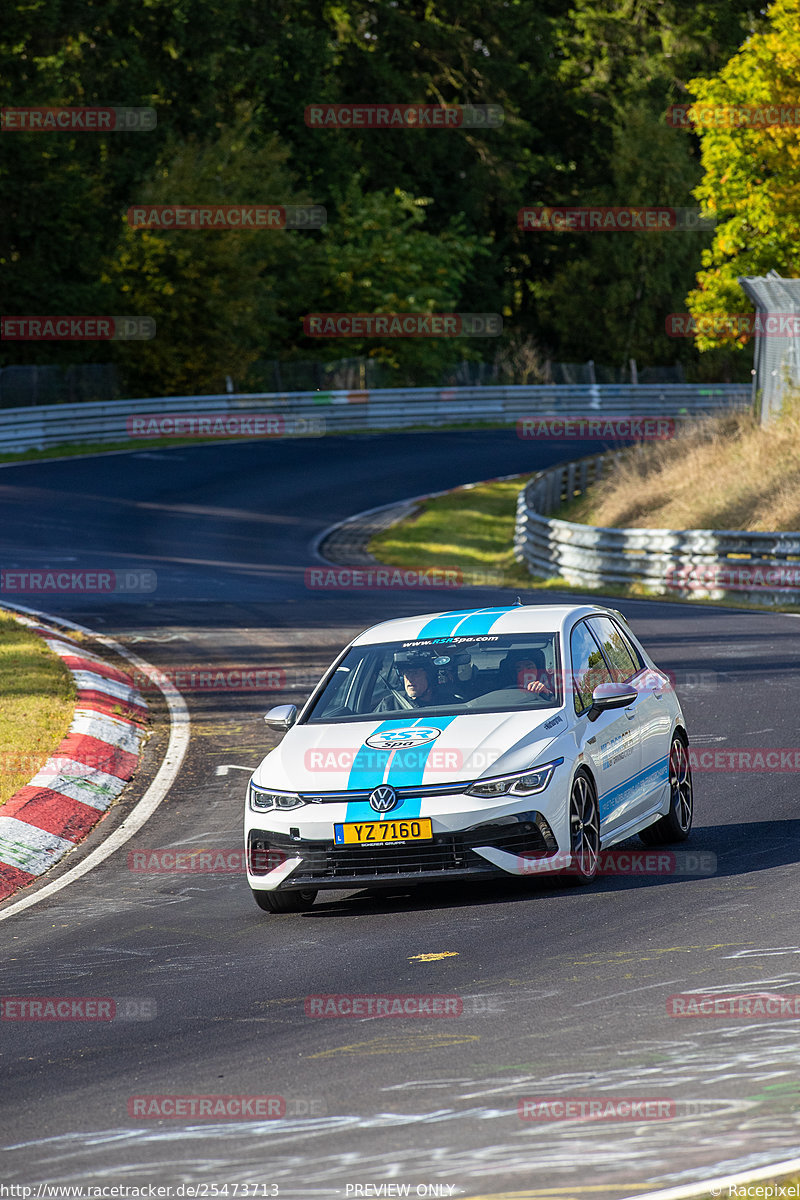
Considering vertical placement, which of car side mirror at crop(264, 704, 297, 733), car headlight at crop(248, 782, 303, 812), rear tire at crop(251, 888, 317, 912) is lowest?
rear tire at crop(251, 888, 317, 912)

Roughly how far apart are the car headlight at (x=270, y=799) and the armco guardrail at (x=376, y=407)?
103ft

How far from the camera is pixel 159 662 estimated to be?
18375 mm

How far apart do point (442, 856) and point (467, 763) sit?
505mm

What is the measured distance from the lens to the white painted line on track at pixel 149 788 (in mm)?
9859

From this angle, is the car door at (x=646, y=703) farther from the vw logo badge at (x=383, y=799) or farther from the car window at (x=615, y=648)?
the vw logo badge at (x=383, y=799)

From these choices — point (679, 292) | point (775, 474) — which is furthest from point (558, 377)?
point (775, 474)

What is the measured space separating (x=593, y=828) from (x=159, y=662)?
10.0 m

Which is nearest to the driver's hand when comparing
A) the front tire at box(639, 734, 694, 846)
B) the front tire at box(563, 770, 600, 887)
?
the front tire at box(563, 770, 600, 887)

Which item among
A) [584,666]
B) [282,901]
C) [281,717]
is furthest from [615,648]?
[282,901]

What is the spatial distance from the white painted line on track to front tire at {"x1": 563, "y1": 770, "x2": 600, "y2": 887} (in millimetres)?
3106

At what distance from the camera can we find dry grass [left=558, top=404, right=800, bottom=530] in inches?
1143

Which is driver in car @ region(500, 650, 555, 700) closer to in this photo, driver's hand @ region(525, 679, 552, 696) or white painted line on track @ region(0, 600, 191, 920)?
driver's hand @ region(525, 679, 552, 696)

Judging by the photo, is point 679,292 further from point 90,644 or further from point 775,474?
point 90,644

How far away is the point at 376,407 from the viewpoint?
53219 mm
